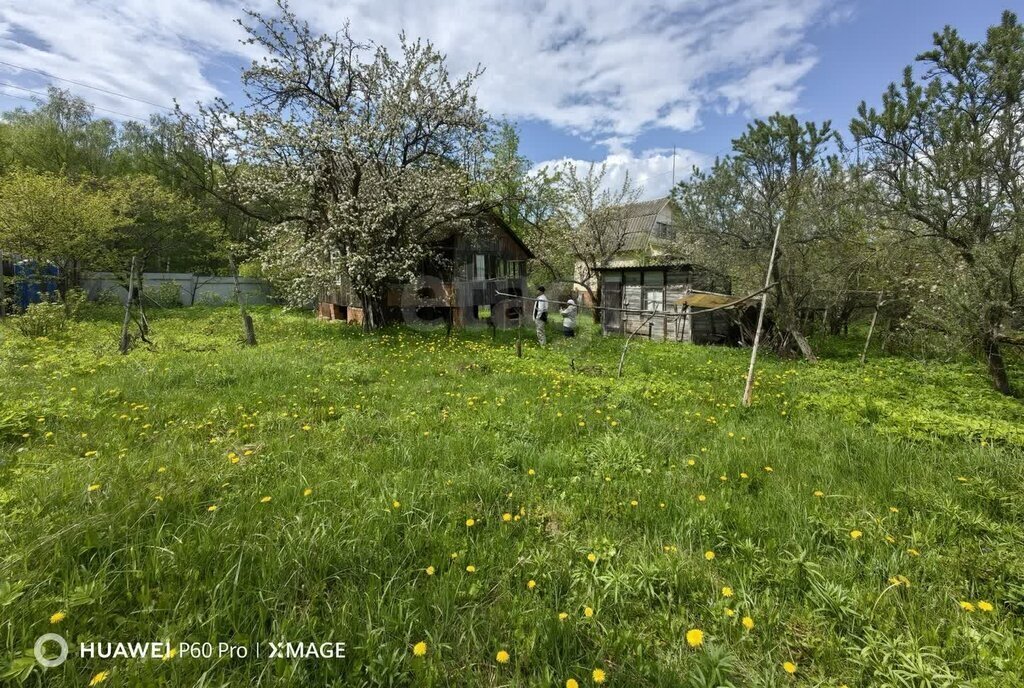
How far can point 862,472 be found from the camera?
146 inches

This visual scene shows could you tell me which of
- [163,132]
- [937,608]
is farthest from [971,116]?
[163,132]

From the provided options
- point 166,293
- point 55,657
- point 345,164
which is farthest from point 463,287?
point 166,293

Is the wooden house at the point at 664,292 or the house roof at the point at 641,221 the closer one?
the wooden house at the point at 664,292

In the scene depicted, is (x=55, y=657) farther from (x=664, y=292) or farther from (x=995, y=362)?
(x=664, y=292)

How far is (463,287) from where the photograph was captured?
1606cm

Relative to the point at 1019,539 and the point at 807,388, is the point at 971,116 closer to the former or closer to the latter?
the point at 807,388

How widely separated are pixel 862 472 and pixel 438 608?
3.96 m

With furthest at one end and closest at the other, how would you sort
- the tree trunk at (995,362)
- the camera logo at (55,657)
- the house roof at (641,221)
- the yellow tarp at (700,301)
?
the house roof at (641,221) < the yellow tarp at (700,301) < the tree trunk at (995,362) < the camera logo at (55,657)

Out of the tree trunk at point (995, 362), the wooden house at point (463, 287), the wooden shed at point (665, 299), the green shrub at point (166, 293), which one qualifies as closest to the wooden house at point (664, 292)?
the wooden shed at point (665, 299)

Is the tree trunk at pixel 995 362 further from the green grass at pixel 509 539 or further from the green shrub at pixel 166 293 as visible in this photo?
the green shrub at pixel 166 293

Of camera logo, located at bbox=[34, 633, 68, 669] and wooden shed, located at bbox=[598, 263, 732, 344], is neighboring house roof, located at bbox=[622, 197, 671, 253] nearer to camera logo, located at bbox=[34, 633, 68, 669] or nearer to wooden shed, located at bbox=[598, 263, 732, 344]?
wooden shed, located at bbox=[598, 263, 732, 344]

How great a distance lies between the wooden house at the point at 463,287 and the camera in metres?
15.9

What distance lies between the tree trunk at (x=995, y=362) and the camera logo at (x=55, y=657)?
1110 centimetres

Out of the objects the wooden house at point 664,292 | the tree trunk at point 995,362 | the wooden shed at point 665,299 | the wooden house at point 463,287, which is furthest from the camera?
the wooden house at point 463,287
